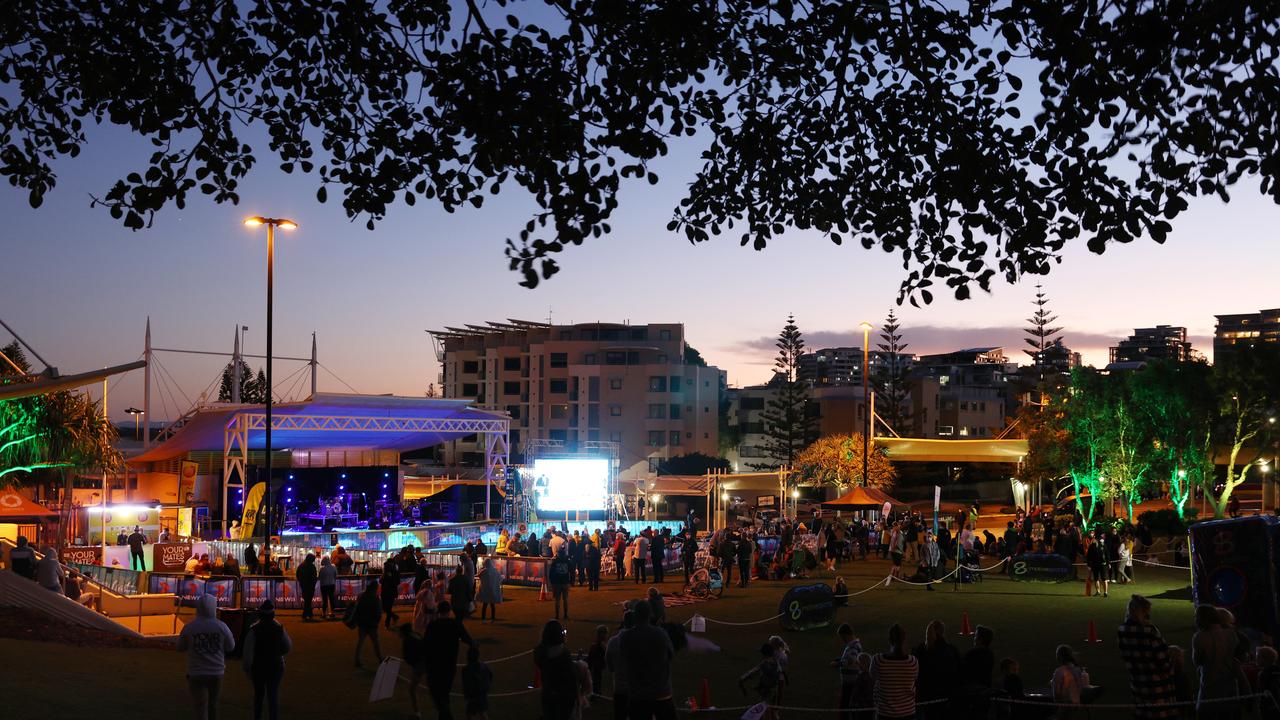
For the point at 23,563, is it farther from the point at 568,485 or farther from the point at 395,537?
the point at 568,485

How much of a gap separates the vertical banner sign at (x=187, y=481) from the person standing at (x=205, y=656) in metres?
37.8

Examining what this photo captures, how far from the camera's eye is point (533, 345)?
8638 centimetres

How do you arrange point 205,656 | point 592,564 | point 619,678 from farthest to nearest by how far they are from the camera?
point 592,564
point 205,656
point 619,678

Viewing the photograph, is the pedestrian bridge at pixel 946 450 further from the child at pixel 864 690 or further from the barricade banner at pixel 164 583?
the child at pixel 864 690

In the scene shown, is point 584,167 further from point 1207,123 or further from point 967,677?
point 967,677

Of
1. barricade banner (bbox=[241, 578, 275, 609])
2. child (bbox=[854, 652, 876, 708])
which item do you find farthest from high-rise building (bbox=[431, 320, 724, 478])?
child (bbox=[854, 652, 876, 708])

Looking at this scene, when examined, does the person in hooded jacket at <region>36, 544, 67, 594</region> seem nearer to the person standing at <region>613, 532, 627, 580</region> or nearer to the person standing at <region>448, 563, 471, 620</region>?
the person standing at <region>448, 563, 471, 620</region>

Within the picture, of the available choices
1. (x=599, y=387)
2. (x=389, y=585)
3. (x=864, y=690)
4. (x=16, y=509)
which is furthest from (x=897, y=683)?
(x=599, y=387)

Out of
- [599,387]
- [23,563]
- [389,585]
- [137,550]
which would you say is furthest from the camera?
[599,387]

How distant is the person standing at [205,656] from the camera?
34.2 feet

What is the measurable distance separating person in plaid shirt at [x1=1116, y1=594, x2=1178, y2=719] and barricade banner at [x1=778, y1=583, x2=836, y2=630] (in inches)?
381

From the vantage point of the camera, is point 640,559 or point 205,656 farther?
point 640,559

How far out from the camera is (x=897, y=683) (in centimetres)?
1019

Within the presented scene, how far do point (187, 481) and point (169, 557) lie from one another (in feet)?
63.1
